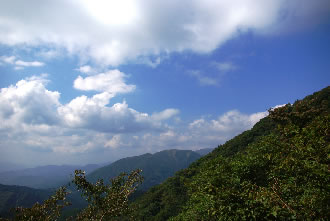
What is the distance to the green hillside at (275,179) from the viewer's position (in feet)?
26.9

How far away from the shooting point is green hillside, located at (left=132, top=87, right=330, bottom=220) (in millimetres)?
8195

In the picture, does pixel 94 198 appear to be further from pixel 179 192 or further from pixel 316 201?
pixel 179 192

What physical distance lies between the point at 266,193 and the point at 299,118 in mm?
26449

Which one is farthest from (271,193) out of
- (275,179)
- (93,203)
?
(93,203)

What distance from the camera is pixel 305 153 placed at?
360 inches

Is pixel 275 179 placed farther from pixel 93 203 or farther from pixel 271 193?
pixel 93 203

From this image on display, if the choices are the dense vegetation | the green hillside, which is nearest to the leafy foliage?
the dense vegetation

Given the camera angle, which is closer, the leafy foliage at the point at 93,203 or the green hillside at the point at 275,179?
the green hillside at the point at 275,179

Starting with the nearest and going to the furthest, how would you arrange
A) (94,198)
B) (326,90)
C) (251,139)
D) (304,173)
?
(304,173)
(94,198)
(326,90)
(251,139)

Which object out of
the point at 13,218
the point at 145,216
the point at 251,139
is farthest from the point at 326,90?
the point at 13,218

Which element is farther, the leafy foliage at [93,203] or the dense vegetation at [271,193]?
the leafy foliage at [93,203]

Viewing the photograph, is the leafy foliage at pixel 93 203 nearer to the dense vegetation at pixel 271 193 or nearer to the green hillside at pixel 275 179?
the dense vegetation at pixel 271 193

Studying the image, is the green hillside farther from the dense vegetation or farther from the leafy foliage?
the leafy foliage

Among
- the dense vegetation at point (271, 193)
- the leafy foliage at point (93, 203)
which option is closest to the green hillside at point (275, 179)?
the dense vegetation at point (271, 193)
